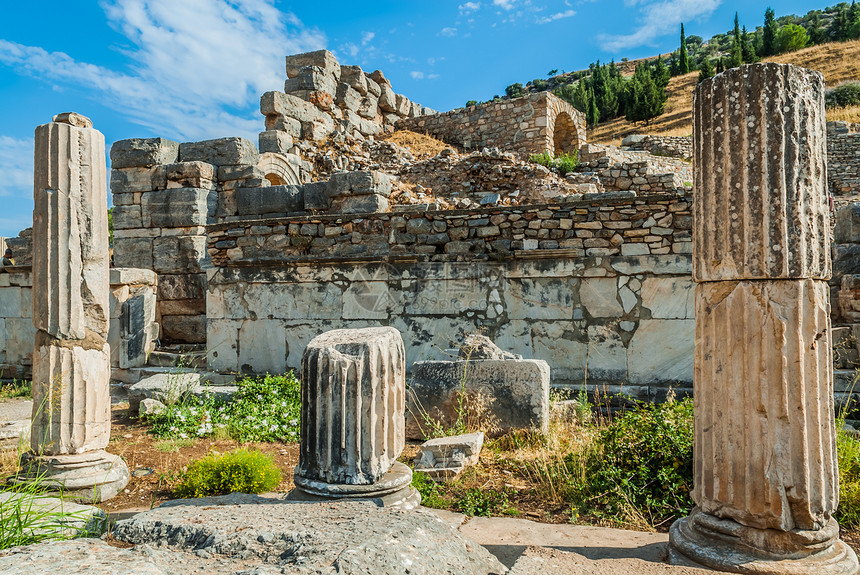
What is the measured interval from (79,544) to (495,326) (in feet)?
17.9

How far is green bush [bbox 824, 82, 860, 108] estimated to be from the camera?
28.3 meters

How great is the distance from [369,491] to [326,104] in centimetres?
1474

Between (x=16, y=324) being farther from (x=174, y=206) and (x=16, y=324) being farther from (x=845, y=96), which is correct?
(x=845, y=96)

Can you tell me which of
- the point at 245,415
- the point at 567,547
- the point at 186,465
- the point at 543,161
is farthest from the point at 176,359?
the point at 543,161

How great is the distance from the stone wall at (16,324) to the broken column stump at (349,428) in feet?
28.9

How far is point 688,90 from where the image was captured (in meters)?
38.8

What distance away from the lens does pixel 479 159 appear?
14742 mm

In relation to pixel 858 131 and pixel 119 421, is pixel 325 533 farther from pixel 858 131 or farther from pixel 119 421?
pixel 858 131

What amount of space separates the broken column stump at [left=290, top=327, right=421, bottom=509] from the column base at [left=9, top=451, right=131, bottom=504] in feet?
5.79

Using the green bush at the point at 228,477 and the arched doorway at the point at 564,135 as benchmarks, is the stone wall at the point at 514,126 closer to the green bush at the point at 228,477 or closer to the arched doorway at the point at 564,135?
the arched doorway at the point at 564,135

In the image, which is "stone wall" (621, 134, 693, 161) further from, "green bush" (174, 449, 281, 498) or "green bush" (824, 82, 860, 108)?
"green bush" (174, 449, 281, 498)

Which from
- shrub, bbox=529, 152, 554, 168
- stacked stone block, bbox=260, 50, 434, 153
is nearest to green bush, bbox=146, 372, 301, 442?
stacked stone block, bbox=260, 50, 434, 153

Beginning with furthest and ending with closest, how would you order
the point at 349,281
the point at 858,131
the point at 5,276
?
the point at 858,131 < the point at 5,276 < the point at 349,281

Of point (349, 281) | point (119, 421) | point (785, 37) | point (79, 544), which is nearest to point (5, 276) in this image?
point (119, 421)
